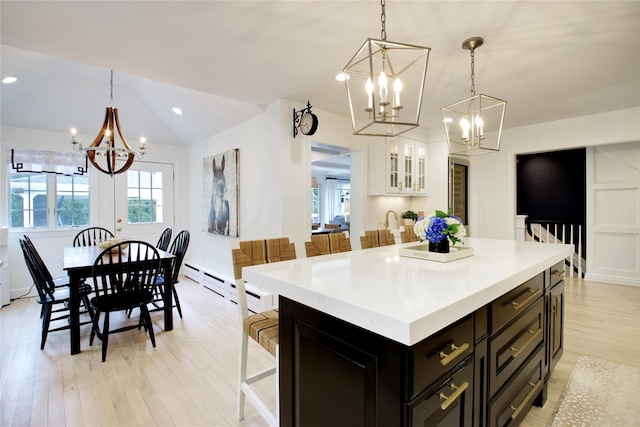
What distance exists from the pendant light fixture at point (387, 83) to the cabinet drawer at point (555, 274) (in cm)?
132

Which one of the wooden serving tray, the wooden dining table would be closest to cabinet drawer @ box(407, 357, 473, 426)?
the wooden serving tray

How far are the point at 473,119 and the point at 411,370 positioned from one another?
7.12 ft

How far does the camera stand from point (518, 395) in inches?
63.2

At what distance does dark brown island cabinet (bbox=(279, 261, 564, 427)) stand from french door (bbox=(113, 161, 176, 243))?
4911 mm

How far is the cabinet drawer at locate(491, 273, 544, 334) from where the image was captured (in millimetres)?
1337

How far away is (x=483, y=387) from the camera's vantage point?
1276 mm

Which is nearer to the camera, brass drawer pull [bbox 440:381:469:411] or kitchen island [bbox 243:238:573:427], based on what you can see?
kitchen island [bbox 243:238:573:427]

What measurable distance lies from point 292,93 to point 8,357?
351 cm

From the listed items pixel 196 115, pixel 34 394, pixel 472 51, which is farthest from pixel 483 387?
pixel 196 115

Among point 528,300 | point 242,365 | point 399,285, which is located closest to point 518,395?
point 528,300

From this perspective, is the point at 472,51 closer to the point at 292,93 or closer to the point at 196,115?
the point at 292,93

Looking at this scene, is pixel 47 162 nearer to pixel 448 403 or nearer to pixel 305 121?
pixel 305 121

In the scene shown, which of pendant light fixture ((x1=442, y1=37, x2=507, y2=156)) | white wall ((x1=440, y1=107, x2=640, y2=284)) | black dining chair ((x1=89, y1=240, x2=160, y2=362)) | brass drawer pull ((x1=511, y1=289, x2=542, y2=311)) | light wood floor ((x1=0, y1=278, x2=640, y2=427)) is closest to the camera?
brass drawer pull ((x1=511, y1=289, x2=542, y2=311))

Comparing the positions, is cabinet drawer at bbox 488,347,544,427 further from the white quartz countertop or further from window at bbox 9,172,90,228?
window at bbox 9,172,90,228
